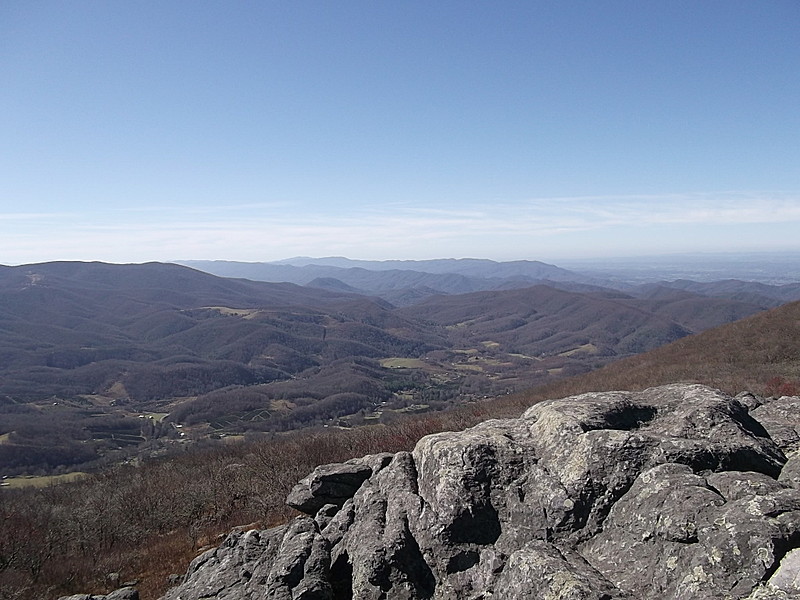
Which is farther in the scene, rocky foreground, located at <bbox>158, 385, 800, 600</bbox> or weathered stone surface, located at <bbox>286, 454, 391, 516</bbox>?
weathered stone surface, located at <bbox>286, 454, 391, 516</bbox>

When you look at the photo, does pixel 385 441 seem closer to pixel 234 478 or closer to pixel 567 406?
pixel 234 478

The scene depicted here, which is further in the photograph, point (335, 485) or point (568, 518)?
point (335, 485)

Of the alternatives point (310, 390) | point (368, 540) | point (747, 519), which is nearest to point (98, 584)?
point (368, 540)

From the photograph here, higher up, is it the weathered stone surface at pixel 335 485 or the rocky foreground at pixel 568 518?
the rocky foreground at pixel 568 518

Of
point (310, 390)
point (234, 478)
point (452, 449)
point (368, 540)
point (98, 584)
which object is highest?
point (452, 449)

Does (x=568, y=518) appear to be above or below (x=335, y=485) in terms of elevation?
above

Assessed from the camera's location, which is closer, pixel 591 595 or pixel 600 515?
pixel 591 595

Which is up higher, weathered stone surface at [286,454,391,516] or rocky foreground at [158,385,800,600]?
rocky foreground at [158,385,800,600]

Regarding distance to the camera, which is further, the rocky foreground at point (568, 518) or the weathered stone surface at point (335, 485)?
the weathered stone surface at point (335, 485)
